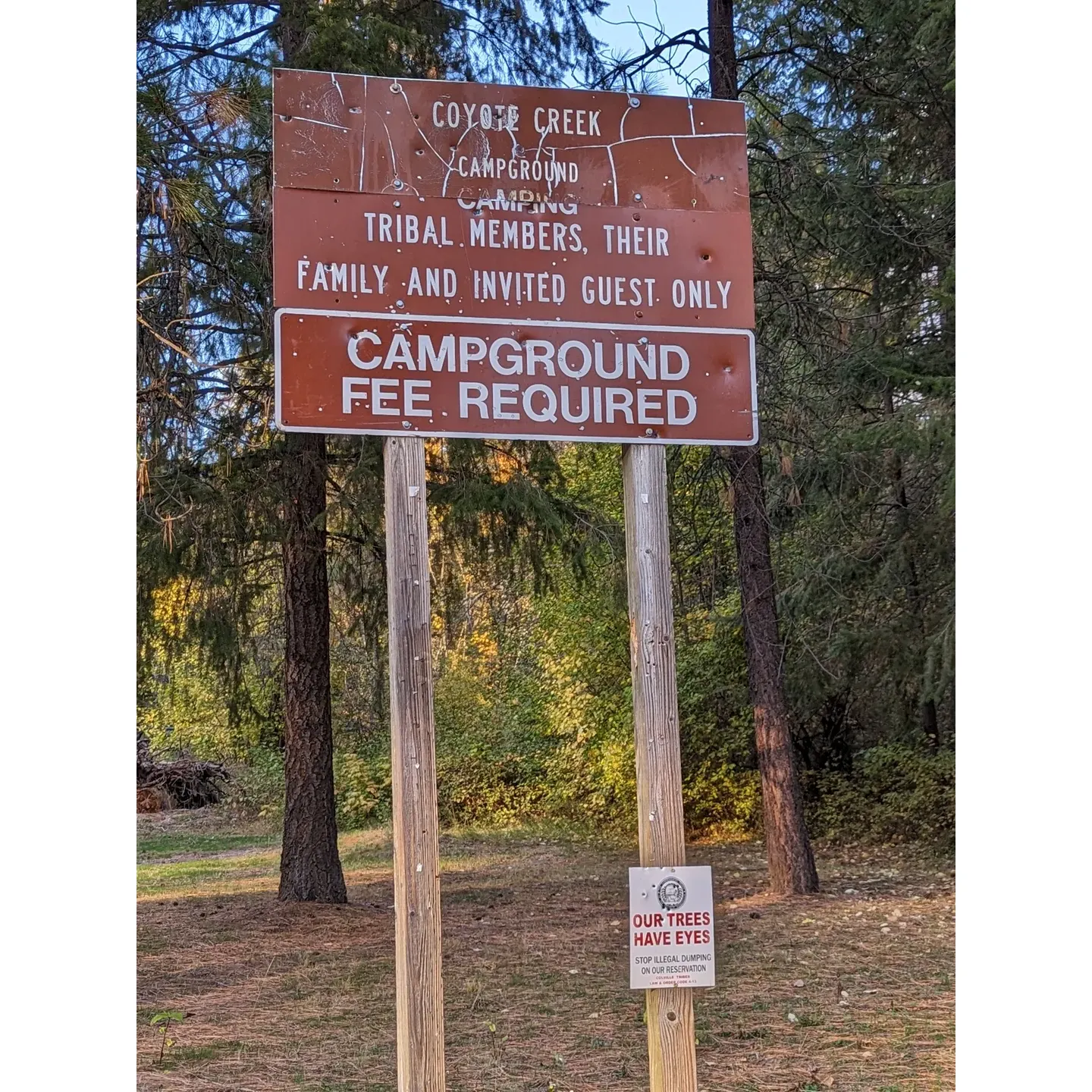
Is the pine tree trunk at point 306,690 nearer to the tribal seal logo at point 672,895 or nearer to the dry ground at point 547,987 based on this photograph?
the dry ground at point 547,987

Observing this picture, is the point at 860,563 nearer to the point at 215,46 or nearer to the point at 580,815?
the point at 580,815

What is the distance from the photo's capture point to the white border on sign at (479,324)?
3.67 m

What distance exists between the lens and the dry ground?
548 centimetres

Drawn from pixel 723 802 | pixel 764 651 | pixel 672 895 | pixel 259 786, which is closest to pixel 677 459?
pixel 764 651

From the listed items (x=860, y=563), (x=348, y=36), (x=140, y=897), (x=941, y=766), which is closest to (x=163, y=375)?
(x=348, y=36)

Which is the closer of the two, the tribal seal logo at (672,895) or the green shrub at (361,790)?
the tribal seal logo at (672,895)

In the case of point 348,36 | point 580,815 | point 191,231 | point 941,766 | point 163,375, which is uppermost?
point 348,36

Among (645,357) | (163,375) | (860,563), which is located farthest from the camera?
(860,563)

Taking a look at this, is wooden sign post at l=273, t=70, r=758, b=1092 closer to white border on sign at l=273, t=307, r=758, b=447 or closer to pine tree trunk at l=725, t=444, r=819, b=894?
white border on sign at l=273, t=307, r=758, b=447

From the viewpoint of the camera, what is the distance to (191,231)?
23.8ft

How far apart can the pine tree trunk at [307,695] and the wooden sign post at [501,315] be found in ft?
17.5

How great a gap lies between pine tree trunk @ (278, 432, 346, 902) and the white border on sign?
526cm

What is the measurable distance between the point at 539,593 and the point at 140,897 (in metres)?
5.00

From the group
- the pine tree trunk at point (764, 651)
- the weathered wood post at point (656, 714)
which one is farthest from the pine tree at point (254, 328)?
the weathered wood post at point (656, 714)
